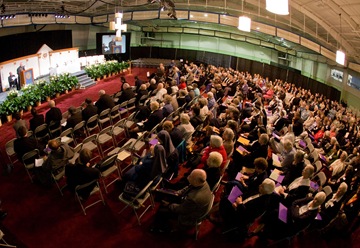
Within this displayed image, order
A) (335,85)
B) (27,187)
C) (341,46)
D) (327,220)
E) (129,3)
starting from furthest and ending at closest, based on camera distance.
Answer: (129,3) < (335,85) < (341,46) < (27,187) < (327,220)

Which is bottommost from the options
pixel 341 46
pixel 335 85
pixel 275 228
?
pixel 275 228

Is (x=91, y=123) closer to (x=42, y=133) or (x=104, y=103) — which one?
(x=104, y=103)

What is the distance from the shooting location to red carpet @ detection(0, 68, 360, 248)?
4391mm

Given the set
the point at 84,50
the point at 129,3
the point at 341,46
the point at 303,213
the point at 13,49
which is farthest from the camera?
the point at 84,50

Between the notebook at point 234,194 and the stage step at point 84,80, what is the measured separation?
1082 cm

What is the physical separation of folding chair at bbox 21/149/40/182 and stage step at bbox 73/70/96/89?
8.19 m

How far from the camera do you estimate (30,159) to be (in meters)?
5.62

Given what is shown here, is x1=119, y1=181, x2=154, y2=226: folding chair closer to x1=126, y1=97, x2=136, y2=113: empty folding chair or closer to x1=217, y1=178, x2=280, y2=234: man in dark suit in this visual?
x1=217, y1=178, x2=280, y2=234: man in dark suit

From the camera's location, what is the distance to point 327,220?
445cm

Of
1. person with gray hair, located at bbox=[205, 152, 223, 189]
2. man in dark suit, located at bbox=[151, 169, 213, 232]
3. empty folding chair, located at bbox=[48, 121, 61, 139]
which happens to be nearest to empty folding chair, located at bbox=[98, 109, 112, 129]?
empty folding chair, located at bbox=[48, 121, 61, 139]

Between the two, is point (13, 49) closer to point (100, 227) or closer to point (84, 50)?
point (84, 50)

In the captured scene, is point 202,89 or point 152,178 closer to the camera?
point 152,178

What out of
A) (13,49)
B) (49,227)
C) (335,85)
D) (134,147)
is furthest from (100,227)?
(335,85)

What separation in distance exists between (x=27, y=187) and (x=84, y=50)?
15810 mm
